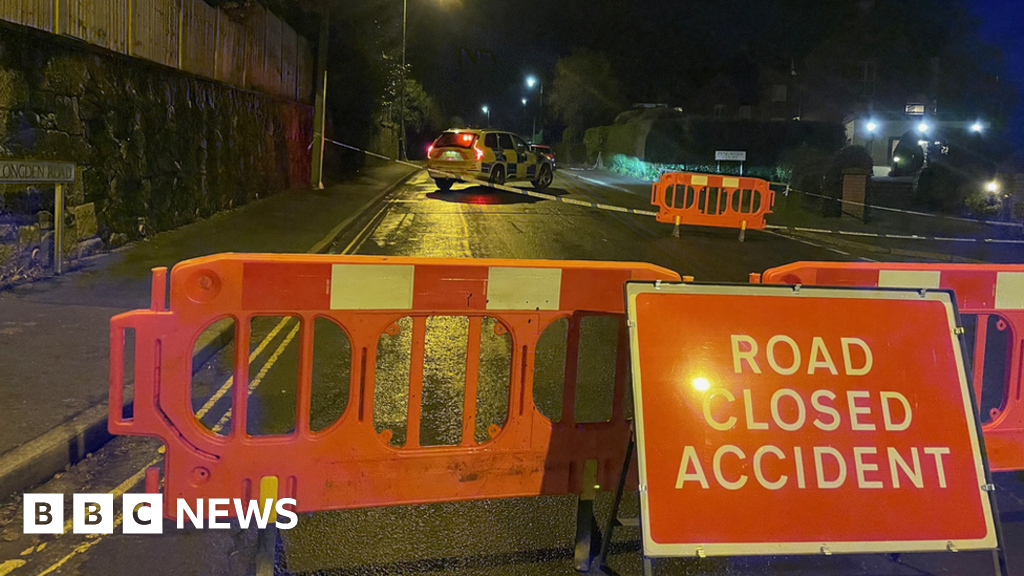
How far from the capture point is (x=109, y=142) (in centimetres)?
1071

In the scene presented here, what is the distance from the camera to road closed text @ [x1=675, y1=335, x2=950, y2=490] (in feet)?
11.1

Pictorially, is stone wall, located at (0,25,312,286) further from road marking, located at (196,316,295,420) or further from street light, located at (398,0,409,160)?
street light, located at (398,0,409,160)

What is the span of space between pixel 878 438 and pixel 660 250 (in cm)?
1049

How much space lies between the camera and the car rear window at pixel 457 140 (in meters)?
22.7

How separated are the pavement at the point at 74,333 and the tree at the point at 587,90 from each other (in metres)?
49.1


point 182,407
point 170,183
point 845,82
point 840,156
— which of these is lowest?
point 182,407

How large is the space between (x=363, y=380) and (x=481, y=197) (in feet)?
62.4

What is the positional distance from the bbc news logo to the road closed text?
5.86ft

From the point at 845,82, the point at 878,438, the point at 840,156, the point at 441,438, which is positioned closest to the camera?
Result: the point at 878,438

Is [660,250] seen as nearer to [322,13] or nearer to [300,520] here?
[300,520]

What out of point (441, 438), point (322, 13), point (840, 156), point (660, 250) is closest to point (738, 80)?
point (840, 156)

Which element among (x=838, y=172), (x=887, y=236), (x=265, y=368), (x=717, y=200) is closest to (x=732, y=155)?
(x=838, y=172)

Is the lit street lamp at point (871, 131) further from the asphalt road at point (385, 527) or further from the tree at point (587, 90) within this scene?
the asphalt road at point (385, 527)

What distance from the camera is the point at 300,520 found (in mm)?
4172
